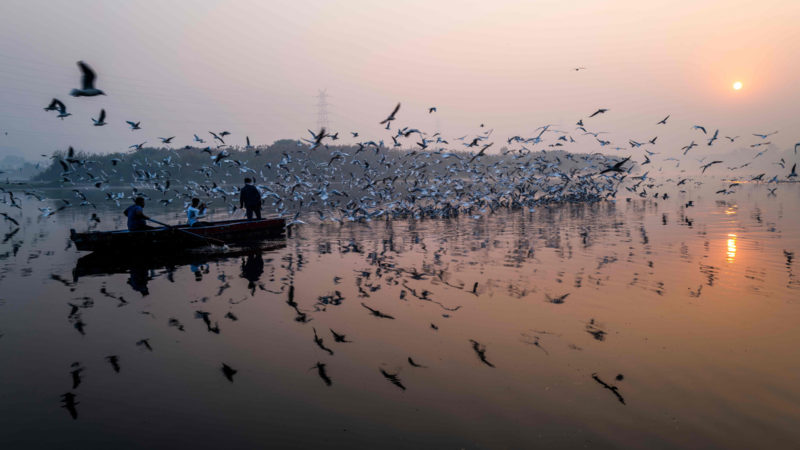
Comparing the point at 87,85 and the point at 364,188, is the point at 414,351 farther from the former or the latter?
the point at 364,188

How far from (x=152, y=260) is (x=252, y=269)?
4.81 metres

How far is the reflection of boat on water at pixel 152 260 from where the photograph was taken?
1659cm

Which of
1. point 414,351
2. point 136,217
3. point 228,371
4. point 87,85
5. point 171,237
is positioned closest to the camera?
point 228,371

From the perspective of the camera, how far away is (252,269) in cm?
1647

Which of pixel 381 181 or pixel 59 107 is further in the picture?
pixel 381 181

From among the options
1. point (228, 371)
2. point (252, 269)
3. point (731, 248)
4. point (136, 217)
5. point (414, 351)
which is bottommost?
point (228, 371)

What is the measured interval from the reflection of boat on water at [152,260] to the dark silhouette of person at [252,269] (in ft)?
0.15

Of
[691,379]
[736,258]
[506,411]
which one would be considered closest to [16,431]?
[506,411]

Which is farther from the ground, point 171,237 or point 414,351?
point 171,237

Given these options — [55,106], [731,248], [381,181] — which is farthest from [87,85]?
[381,181]

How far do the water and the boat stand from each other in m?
1.02

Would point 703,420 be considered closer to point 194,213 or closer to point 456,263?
point 456,263

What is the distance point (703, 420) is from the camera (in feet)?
20.8

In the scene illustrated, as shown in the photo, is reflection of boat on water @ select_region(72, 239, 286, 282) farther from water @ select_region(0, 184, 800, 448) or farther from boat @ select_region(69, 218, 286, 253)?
boat @ select_region(69, 218, 286, 253)
